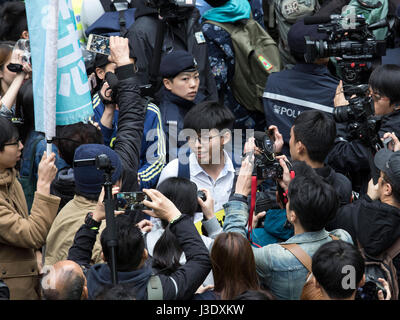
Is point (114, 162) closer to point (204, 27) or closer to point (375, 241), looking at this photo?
point (375, 241)

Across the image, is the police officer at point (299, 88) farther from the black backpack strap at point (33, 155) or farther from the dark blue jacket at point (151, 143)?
the black backpack strap at point (33, 155)

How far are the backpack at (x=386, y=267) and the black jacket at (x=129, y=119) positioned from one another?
63.3 inches

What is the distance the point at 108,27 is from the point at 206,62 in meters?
1.04

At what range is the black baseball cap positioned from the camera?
4352mm

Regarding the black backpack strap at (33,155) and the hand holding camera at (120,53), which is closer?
the hand holding camera at (120,53)

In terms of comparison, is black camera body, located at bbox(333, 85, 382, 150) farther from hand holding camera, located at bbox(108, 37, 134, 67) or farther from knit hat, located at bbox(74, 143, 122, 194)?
knit hat, located at bbox(74, 143, 122, 194)

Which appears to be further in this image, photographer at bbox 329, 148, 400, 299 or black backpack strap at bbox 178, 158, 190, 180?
black backpack strap at bbox 178, 158, 190, 180

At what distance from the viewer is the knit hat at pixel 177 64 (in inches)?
241

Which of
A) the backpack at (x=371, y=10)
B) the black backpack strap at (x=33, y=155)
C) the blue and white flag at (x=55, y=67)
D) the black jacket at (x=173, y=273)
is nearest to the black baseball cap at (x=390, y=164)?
the black jacket at (x=173, y=273)

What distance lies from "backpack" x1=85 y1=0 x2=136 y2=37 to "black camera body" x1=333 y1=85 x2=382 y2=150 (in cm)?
256

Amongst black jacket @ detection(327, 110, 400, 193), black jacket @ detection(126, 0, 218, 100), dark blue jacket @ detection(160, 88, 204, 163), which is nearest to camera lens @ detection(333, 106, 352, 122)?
black jacket @ detection(327, 110, 400, 193)

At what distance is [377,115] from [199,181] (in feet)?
4.85

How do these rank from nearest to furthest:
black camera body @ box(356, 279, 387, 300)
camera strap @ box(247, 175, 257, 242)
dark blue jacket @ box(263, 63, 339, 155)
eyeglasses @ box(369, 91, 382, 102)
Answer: black camera body @ box(356, 279, 387, 300)
camera strap @ box(247, 175, 257, 242)
eyeglasses @ box(369, 91, 382, 102)
dark blue jacket @ box(263, 63, 339, 155)
